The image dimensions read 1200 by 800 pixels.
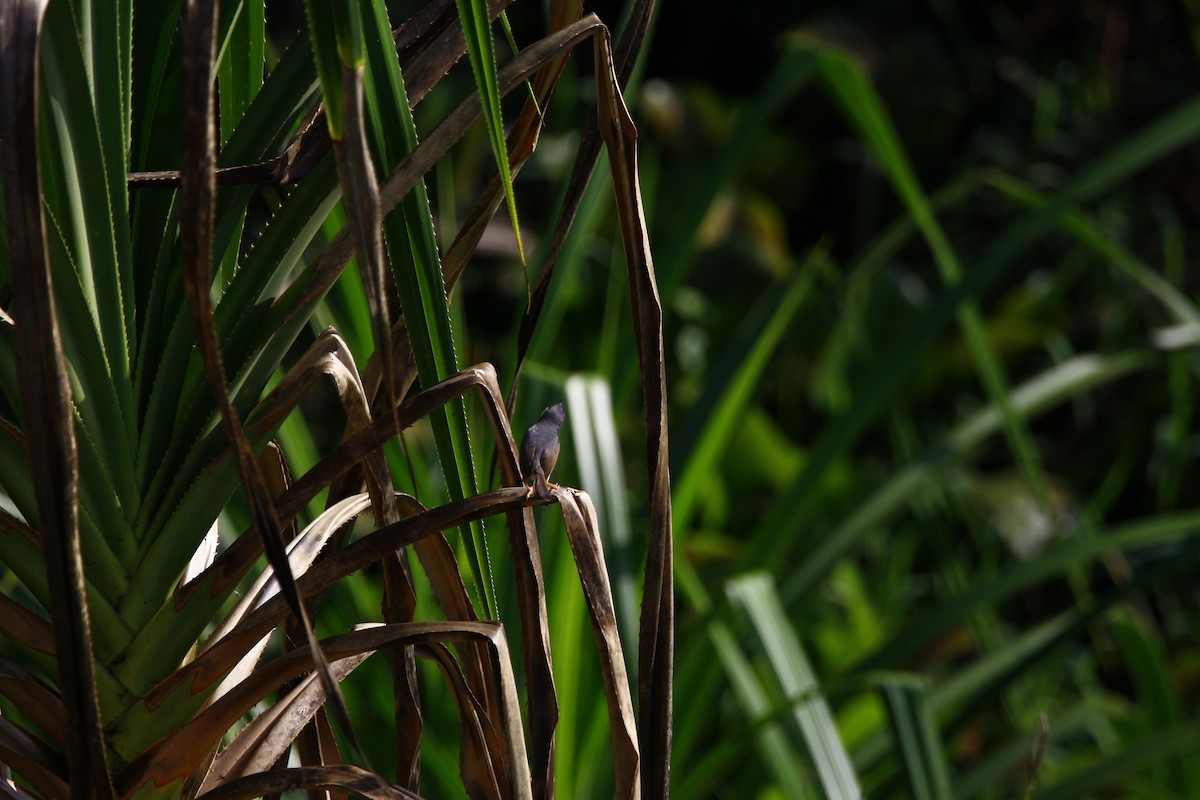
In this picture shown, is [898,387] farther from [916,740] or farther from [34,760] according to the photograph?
[34,760]

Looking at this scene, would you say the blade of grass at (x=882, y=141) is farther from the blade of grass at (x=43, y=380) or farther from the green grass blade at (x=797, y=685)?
the blade of grass at (x=43, y=380)

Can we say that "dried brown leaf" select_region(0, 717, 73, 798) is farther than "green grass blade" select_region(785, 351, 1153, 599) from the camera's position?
No

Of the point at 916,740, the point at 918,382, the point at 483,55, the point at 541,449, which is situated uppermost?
the point at 483,55

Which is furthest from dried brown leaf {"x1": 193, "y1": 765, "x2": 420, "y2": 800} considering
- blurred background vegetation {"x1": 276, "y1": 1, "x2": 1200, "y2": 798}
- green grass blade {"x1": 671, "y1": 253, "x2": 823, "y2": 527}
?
green grass blade {"x1": 671, "y1": 253, "x2": 823, "y2": 527}

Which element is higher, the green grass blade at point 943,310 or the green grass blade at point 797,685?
the green grass blade at point 943,310

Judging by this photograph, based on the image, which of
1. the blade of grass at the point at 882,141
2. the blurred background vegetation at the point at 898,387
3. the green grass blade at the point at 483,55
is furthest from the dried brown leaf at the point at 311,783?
the blade of grass at the point at 882,141

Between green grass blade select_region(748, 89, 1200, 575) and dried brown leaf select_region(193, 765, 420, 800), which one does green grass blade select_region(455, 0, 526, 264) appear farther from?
green grass blade select_region(748, 89, 1200, 575)

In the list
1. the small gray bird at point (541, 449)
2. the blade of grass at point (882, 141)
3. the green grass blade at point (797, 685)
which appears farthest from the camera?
the blade of grass at point (882, 141)

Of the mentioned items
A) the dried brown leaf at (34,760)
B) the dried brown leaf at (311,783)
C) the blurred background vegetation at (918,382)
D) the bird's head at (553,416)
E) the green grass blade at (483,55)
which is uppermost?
the green grass blade at (483,55)

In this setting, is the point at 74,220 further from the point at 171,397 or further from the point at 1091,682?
the point at 1091,682

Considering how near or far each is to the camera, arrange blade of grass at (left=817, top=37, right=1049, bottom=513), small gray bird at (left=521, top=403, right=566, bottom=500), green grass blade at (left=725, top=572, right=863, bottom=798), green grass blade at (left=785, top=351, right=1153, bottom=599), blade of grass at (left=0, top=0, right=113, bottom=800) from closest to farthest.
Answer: blade of grass at (left=0, top=0, right=113, bottom=800) → small gray bird at (left=521, top=403, right=566, bottom=500) → green grass blade at (left=725, top=572, right=863, bottom=798) → blade of grass at (left=817, top=37, right=1049, bottom=513) → green grass blade at (left=785, top=351, right=1153, bottom=599)

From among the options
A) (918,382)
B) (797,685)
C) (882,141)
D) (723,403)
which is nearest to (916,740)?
(797,685)

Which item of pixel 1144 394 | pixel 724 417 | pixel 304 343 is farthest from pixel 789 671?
pixel 1144 394
